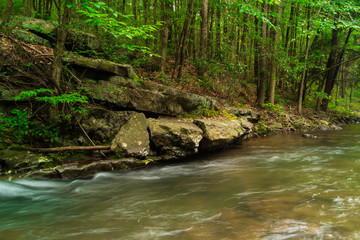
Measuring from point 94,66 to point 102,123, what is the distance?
1940 mm

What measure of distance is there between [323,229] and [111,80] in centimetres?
651

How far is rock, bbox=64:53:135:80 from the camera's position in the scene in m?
6.24

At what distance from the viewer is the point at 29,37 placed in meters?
6.20

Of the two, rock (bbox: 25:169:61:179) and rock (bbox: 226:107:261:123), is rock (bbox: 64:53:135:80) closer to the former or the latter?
rock (bbox: 25:169:61:179)

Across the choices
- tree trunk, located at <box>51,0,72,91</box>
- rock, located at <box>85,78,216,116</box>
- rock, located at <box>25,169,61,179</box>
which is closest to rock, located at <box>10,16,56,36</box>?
tree trunk, located at <box>51,0,72,91</box>

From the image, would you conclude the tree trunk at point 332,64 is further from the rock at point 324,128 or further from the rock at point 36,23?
the rock at point 36,23

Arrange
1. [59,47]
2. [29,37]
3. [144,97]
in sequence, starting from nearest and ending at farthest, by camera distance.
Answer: [59,47] → [29,37] → [144,97]

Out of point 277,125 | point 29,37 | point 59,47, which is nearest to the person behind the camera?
point 59,47

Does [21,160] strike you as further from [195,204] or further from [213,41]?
[213,41]

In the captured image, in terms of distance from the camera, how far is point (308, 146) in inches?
339

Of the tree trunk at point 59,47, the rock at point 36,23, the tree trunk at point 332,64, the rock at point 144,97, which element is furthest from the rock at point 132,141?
the tree trunk at point 332,64

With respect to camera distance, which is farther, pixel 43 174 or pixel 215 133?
pixel 215 133

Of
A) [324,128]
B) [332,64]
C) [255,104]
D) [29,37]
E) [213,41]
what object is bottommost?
[324,128]

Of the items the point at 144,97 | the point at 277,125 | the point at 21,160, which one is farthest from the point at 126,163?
the point at 277,125
